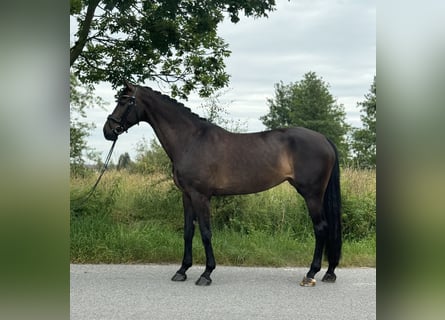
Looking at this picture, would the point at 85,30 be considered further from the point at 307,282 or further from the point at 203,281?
the point at 307,282

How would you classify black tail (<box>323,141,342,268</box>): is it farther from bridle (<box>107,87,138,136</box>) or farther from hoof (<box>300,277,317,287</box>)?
bridle (<box>107,87,138,136</box>)

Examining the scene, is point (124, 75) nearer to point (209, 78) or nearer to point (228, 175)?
point (209, 78)

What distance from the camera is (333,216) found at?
5.37m

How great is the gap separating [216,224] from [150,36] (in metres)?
3.05

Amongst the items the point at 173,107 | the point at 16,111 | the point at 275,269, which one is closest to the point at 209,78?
the point at 173,107

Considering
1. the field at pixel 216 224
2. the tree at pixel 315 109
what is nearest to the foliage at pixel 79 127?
the field at pixel 216 224

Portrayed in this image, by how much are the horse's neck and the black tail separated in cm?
166

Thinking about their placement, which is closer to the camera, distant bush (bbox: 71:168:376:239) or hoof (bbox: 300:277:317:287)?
hoof (bbox: 300:277:317:287)

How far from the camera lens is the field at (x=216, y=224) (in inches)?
240

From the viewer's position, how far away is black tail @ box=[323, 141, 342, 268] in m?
5.30

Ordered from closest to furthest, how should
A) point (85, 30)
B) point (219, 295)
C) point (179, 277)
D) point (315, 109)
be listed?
point (219, 295)
point (179, 277)
point (85, 30)
point (315, 109)

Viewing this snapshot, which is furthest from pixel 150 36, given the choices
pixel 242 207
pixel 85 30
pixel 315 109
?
pixel 315 109

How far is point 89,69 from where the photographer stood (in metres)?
7.61

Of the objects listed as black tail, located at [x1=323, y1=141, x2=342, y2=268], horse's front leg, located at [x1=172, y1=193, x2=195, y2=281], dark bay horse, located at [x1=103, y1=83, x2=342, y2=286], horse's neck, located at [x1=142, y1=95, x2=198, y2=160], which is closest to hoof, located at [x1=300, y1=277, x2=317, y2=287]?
dark bay horse, located at [x1=103, y1=83, x2=342, y2=286]
